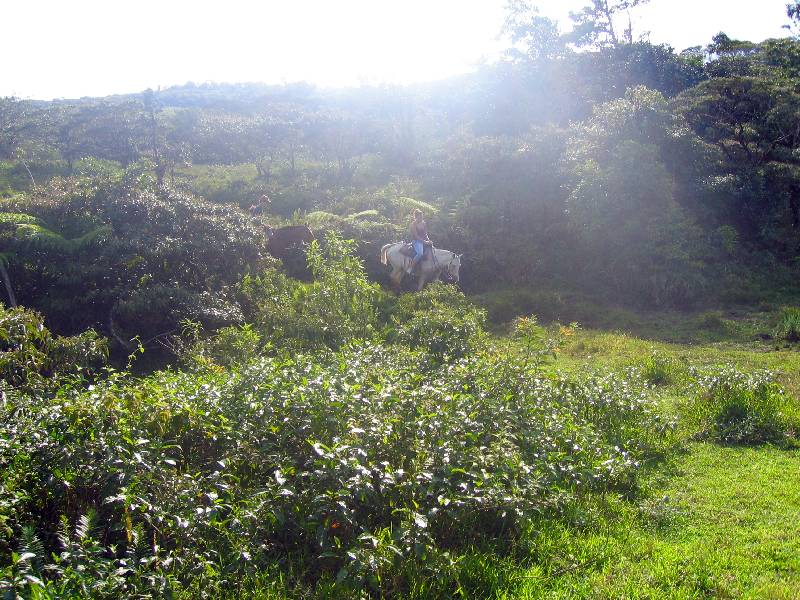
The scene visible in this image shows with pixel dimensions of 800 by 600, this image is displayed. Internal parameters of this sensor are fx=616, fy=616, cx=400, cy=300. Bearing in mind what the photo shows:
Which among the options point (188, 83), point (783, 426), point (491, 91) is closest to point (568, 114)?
point (491, 91)

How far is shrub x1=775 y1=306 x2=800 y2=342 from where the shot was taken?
1223cm

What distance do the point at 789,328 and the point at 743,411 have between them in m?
6.46

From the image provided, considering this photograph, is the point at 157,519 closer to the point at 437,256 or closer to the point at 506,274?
the point at 437,256

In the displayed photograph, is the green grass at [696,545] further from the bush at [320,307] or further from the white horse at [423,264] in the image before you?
the white horse at [423,264]

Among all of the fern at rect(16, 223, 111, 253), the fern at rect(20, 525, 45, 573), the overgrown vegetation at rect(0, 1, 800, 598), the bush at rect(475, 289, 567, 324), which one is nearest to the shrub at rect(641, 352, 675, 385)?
the overgrown vegetation at rect(0, 1, 800, 598)

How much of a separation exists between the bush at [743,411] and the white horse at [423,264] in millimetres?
8554

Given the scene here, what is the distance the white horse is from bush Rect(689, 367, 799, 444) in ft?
28.1

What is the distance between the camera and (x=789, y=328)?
12461mm

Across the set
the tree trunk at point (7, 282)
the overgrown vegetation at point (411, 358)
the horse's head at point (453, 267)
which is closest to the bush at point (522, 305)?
the overgrown vegetation at point (411, 358)

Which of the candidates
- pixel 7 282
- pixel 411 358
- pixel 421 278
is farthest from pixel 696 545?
pixel 421 278

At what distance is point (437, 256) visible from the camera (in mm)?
16000

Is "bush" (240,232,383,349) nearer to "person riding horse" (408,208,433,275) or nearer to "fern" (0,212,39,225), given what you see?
"person riding horse" (408,208,433,275)

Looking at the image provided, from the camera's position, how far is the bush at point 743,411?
22.9ft

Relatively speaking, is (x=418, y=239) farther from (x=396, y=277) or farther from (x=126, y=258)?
(x=126, y=258)
